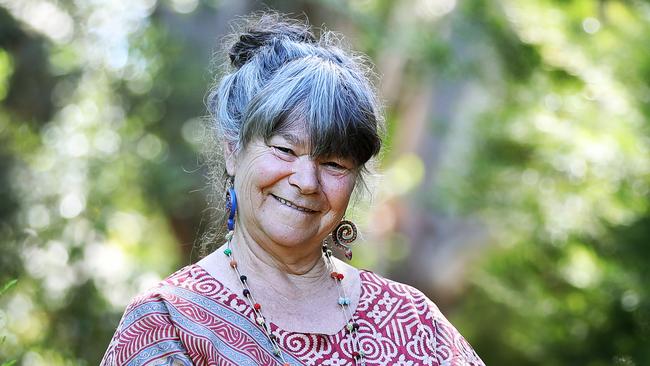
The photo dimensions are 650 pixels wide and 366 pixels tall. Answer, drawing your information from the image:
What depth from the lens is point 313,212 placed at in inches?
119

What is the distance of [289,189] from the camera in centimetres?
298

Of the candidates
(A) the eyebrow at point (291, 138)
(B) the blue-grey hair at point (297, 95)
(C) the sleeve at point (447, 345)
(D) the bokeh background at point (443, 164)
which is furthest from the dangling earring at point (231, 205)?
(D) the bokeh background at point (443, 164)

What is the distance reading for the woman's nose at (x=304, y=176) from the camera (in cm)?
296

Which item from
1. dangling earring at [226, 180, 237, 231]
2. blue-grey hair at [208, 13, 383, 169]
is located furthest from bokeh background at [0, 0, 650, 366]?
blue-grey hair at [208, 13, 383, 169]

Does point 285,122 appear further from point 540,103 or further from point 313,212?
point 540,103

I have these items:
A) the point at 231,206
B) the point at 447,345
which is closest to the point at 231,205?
the point at 231,206

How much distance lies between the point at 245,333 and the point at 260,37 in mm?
857

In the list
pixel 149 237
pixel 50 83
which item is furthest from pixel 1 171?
pixel 149 237

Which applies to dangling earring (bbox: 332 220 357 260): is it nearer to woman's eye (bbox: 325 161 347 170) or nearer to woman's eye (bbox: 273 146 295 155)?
woman's eye (bbox: 325 161 347 170)

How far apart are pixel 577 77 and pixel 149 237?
5.35 meters

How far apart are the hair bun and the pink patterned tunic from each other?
0.62m

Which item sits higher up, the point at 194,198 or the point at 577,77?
the point at 577,77

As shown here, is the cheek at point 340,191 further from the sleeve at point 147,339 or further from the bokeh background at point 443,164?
the bokeh background at point 443,164

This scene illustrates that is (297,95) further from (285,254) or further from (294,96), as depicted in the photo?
(285,254)
